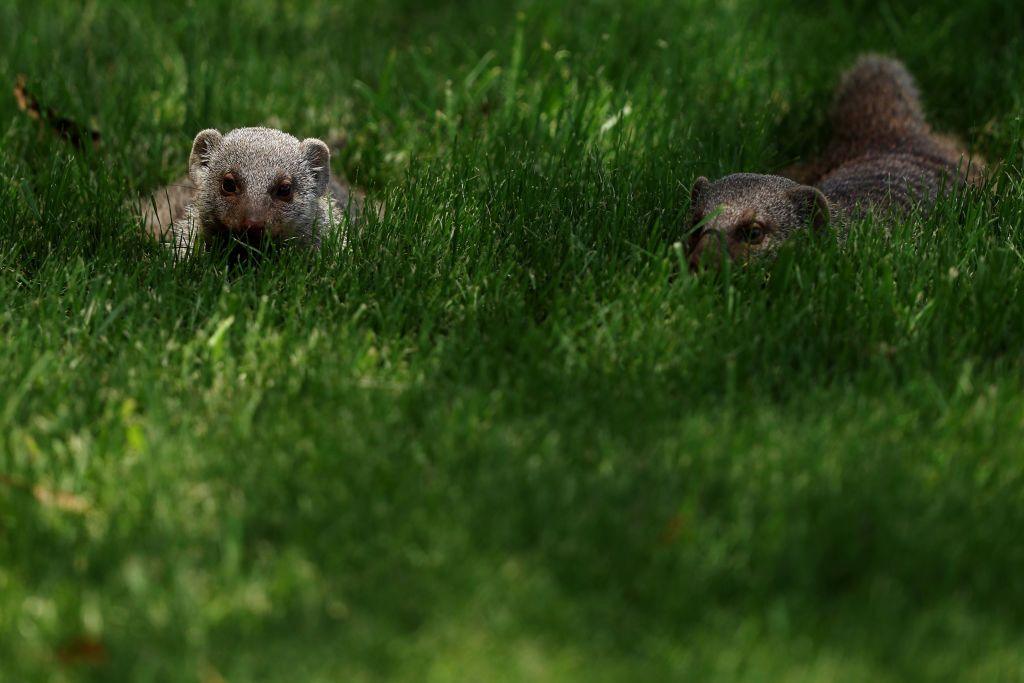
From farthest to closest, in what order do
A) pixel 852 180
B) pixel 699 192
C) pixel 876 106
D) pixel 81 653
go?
pixel 876 106
pixel 852 180
pixel 699 192
pixel 81 653

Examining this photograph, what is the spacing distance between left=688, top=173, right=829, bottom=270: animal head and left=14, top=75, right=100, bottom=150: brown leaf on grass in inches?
119

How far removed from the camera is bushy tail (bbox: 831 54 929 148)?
648 centimetres

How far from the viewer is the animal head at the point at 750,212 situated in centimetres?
503

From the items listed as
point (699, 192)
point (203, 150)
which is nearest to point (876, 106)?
point (699, 192)

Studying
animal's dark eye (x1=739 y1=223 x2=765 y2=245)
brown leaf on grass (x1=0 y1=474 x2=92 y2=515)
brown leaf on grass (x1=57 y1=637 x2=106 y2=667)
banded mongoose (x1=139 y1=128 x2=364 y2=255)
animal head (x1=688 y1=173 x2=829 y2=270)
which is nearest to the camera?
brown leaf on grass (x1=57 y1=637 x2=106 y2=667)

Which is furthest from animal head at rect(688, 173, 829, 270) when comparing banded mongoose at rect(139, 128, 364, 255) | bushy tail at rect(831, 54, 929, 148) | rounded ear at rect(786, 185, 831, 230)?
banded mongoose at rect(139, 128, 364, 255)

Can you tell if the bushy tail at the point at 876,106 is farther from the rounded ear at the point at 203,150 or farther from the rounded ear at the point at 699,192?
the rounded ear at the point at 203,150

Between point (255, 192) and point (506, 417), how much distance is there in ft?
7.01

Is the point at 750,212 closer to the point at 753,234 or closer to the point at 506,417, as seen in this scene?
the point at 753,234

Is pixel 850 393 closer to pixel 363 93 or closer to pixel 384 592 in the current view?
pixel 384 592

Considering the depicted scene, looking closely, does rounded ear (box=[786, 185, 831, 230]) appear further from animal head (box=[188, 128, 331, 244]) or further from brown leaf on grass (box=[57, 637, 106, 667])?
brown leaf on grass (box=[57, 637, 106, 667])

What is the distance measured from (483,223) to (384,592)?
7.50 feet

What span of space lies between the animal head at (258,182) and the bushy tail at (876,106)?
9.42ft

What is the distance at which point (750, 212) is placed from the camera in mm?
5148
